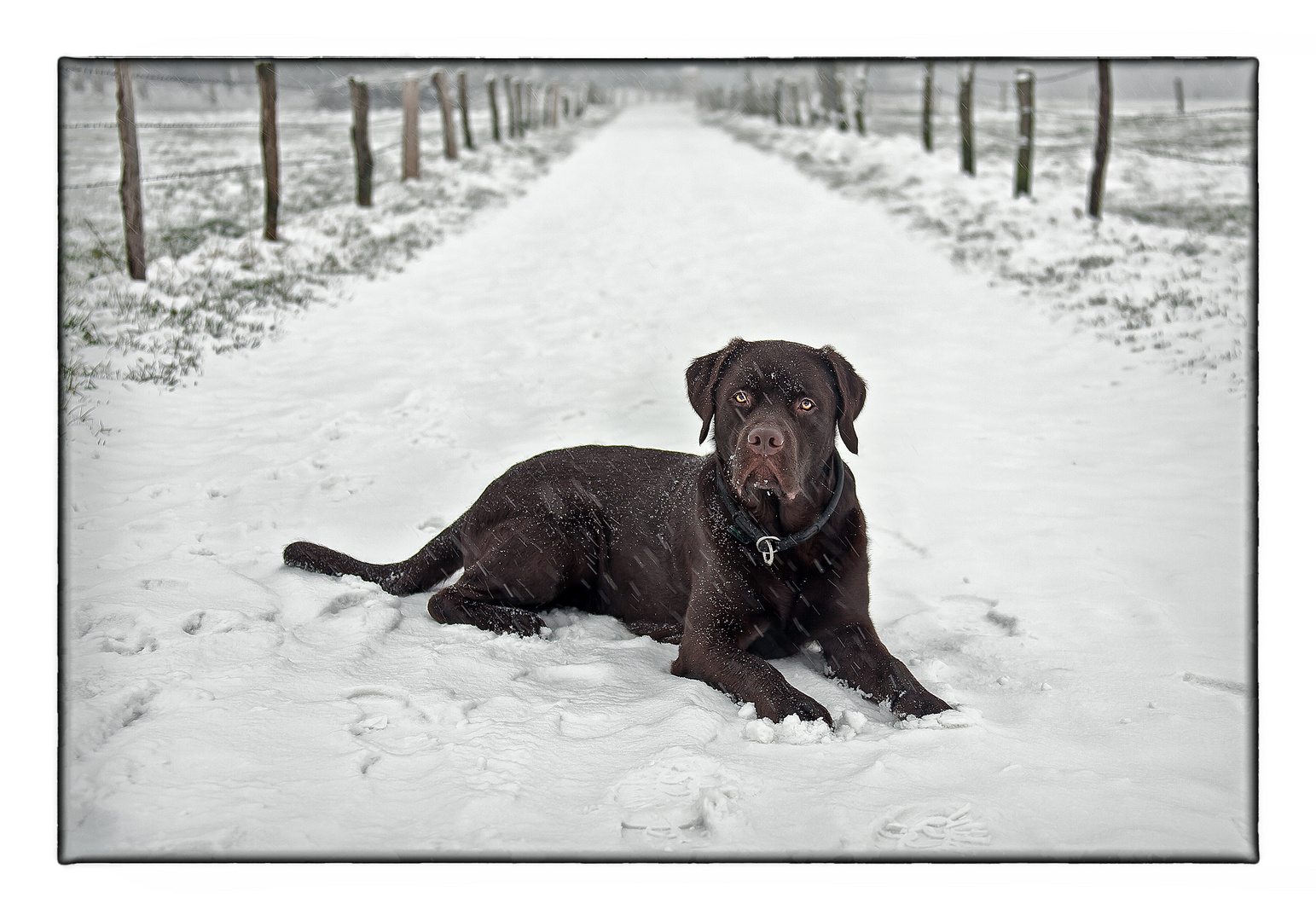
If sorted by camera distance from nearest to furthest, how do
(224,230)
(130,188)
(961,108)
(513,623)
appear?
(513,623)
(130,188)
(224,230)
(961,108)

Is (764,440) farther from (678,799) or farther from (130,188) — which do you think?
(130,188)

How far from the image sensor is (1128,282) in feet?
25.2

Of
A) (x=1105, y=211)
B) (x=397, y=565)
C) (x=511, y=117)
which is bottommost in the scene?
(x=397, y=565)

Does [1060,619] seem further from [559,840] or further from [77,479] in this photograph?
[77,479]

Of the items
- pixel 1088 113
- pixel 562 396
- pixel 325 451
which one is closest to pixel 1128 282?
pixel 1088 113

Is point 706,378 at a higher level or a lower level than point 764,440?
higher

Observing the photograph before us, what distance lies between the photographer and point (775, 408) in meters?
3.05

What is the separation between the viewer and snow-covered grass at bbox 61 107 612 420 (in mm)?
3422

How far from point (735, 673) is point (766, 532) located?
19.2 inches

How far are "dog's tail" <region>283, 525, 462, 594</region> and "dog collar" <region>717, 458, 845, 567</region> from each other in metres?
1.32

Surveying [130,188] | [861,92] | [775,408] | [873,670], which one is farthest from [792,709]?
[861,92]

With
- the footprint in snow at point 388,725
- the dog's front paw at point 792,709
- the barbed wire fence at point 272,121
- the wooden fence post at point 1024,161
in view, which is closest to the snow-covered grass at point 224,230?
the barbed wire fence at point 272,121

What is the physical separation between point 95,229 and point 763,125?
12538 millimetres

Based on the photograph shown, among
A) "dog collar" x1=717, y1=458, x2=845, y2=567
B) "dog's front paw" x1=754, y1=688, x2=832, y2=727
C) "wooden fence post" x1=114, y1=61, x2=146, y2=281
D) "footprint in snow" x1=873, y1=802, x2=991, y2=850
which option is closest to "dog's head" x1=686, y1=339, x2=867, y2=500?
"dog collar" x1=717, y1=458, x2=845, y2=567
